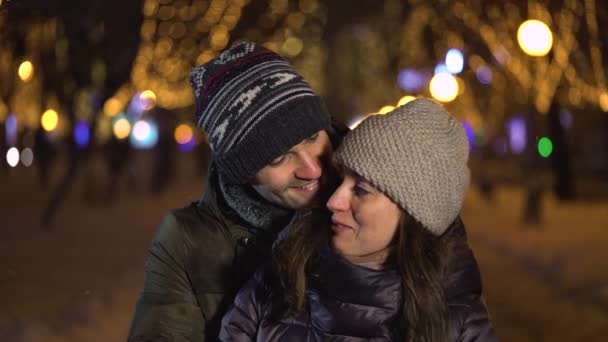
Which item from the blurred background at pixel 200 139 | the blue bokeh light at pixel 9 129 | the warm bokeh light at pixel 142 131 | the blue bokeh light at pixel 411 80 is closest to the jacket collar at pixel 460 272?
the blurred background at pixel 200 139

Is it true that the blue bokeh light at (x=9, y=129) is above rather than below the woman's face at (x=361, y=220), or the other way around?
below

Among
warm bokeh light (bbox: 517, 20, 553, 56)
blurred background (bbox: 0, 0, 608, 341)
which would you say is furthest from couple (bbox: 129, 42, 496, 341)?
warm bokeh light (bbox: 517, 20, 553, 56)

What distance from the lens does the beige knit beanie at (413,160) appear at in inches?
115

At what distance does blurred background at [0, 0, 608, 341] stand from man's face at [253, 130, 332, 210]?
77.1 inches

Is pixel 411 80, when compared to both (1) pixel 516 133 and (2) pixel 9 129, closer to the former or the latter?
(1) pixel 516 133

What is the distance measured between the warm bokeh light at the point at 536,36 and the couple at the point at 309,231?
9.90 metres

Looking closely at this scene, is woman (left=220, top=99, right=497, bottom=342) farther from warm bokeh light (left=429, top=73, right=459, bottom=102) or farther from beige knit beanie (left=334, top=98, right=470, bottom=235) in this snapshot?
warm bokeh light (left=429, top=73, right=459, bottom=102)

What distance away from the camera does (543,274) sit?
12.1m

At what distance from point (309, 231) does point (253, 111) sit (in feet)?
2.20

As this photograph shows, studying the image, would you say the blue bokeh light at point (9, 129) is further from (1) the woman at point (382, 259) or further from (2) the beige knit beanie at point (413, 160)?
(2) the beige knit beanie at point (413, 160)

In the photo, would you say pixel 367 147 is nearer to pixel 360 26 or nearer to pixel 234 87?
pixel 234 87

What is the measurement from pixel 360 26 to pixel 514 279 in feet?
116

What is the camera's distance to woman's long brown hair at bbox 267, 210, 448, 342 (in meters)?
2.80

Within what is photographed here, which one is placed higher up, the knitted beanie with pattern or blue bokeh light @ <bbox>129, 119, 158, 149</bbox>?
the knitted beanie with pattern
